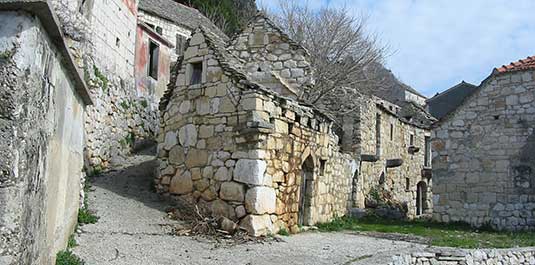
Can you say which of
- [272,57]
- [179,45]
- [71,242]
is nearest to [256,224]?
[71,242]

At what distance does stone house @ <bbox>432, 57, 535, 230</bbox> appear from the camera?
46.3 ft

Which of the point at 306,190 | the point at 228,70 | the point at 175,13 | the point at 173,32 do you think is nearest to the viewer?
the point at 228,70

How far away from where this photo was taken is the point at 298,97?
1330 cm

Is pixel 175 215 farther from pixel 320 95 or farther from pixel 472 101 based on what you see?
pixel 320 95

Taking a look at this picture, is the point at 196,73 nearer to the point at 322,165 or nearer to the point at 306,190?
the point at 306,190

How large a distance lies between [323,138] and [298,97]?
53.3 inches

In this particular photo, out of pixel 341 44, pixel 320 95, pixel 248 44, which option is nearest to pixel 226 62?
pixel 248 44

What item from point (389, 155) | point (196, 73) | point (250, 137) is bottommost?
point (250, 137)

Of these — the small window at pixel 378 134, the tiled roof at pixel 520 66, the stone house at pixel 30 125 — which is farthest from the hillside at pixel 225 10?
the stone house at pixel 30 125

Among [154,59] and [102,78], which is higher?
[154,59]

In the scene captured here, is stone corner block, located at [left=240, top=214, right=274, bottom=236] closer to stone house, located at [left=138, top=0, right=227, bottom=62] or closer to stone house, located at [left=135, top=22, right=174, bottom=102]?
stone house, located at [left=135, top=22, right=174, bottom=102]

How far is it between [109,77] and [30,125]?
12.9 m

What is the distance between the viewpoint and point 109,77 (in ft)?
51.8

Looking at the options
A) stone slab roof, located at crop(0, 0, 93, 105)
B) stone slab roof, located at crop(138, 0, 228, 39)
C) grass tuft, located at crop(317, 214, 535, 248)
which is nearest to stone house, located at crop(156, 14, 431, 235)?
grass tuft, located at crop(317, 214, 535, 248)
